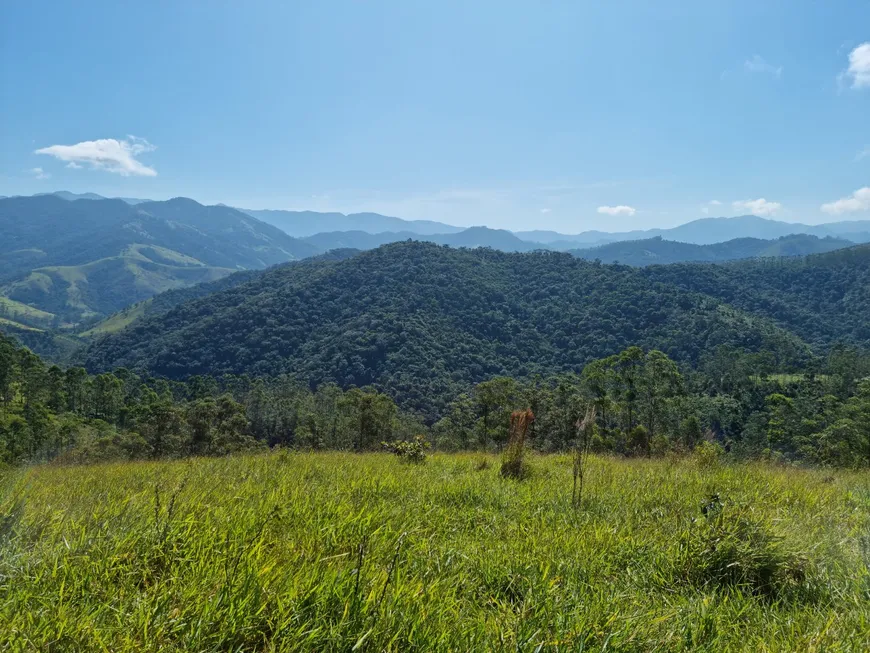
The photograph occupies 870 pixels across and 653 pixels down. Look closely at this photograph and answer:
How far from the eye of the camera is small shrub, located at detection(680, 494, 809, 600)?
2994 millimetres

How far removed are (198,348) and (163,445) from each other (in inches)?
3732

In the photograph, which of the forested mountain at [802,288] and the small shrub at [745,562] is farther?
the forested mountain at [802,288]

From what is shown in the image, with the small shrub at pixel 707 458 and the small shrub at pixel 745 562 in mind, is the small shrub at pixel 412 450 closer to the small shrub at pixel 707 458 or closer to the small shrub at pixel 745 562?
the small shrub at pixel 707 458

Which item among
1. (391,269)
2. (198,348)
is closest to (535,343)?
(391,269)

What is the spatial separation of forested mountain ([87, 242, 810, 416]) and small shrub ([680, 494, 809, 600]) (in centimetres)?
8117

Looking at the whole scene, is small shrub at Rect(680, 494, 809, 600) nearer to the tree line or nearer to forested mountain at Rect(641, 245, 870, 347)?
the tree line

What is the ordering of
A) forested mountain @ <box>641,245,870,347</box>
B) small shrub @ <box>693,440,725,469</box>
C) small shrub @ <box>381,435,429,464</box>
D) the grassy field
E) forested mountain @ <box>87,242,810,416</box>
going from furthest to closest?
1. forested mountain @ <box>641,245,870,347</box>
2. forested mountain @ <box>87,242,810,416</box>
3. small shrub @ <box>381,435,429,464</box>
4. small shrub @ <box>693,440,725,469</box>
5. the grassy field

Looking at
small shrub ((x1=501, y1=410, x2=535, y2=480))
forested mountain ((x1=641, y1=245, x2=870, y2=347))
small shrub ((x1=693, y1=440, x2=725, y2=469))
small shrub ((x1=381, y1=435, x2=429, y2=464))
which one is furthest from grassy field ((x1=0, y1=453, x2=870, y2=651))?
forested mountain ((x1=641, y1=245, x2=870, y2=347))

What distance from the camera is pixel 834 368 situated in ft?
227

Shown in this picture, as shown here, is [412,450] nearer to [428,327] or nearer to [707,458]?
[707,458]

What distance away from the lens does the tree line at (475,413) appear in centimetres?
3372

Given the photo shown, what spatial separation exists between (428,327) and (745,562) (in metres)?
118

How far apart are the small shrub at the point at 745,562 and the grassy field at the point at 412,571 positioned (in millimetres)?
10

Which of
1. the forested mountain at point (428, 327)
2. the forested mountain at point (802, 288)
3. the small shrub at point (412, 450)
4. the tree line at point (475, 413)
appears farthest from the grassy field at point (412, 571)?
the forested mountain at point (802, 288)
